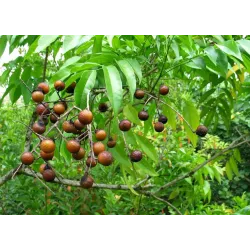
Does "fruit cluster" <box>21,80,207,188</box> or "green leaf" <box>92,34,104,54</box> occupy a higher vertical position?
"green leaf" <box>92,34,104,54</box>

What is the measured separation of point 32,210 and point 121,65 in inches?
32.1

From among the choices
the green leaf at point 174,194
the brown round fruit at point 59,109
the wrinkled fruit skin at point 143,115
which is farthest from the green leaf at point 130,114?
the green leaf at point 174,194

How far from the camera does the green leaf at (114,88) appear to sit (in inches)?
17.9

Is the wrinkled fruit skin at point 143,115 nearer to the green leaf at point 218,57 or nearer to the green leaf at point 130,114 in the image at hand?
the green leaf at point 130,114

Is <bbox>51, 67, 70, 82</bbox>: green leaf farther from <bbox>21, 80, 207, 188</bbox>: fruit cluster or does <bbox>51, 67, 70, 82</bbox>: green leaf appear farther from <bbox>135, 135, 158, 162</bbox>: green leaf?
<bbox>135, 135, 158, 162</bbox>: green leaf

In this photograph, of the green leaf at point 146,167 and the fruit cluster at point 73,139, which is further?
the green leaf at point 146,167

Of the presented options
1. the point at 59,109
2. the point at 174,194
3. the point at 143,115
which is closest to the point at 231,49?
the point at 143,115

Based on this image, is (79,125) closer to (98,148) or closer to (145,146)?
(98,148)

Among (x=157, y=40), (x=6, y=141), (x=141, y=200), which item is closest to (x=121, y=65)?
(x=157, y=40)

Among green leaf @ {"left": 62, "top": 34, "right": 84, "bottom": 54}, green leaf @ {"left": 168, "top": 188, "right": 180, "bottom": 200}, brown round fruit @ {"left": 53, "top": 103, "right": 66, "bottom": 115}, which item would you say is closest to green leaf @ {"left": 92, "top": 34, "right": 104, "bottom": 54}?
green leaf @ {"left": 62, "top": 34, "right": 84, "bottom": 54}

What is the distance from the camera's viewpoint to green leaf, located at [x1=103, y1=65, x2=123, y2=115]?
454 mm
